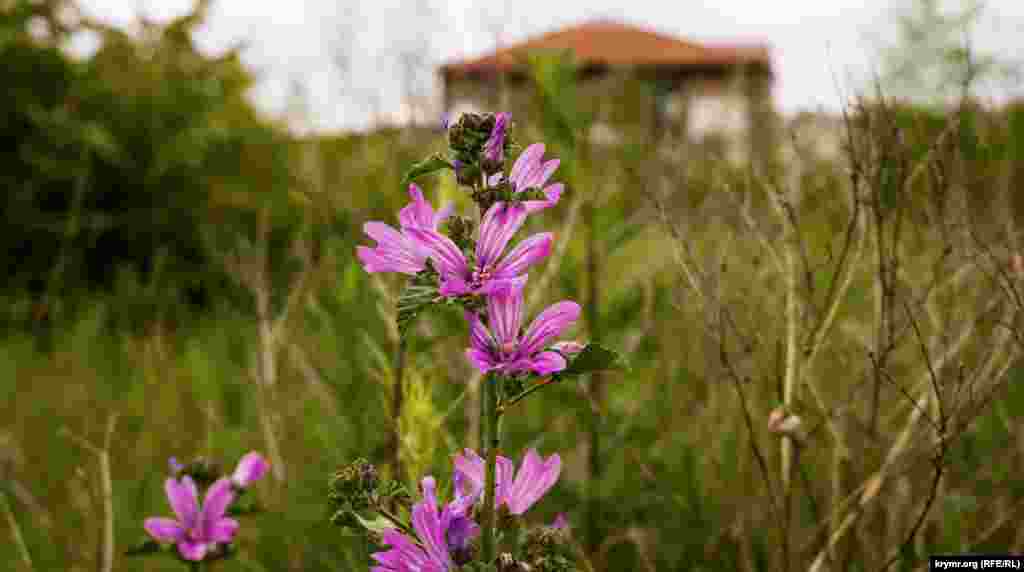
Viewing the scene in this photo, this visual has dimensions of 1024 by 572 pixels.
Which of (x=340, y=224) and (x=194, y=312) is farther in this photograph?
(x=194, y=312)

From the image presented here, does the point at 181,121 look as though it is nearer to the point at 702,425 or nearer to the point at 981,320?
the point at 702,425

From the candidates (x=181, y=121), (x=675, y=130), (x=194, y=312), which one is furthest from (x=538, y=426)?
(x=181, y=121)

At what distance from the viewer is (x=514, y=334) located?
2.47 feet

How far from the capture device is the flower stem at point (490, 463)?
29.0 inches

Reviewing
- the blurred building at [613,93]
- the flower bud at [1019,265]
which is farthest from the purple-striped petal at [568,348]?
the blurred building at [613,93]

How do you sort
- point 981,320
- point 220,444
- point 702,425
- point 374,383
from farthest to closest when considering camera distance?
1. point 220,444
2. point 702,425
3. point 374,383
4. point 981,320

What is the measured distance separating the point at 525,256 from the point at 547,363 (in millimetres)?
84

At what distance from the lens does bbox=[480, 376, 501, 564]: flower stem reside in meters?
0.74

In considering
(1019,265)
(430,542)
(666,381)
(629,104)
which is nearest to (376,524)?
(430,542)

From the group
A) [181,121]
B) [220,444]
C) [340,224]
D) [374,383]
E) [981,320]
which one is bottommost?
[220,444]

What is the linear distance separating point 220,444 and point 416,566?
5.84 feet

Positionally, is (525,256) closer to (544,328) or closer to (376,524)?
(544,328)

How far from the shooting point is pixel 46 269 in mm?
5383

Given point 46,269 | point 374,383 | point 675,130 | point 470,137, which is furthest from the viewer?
point 46,269
